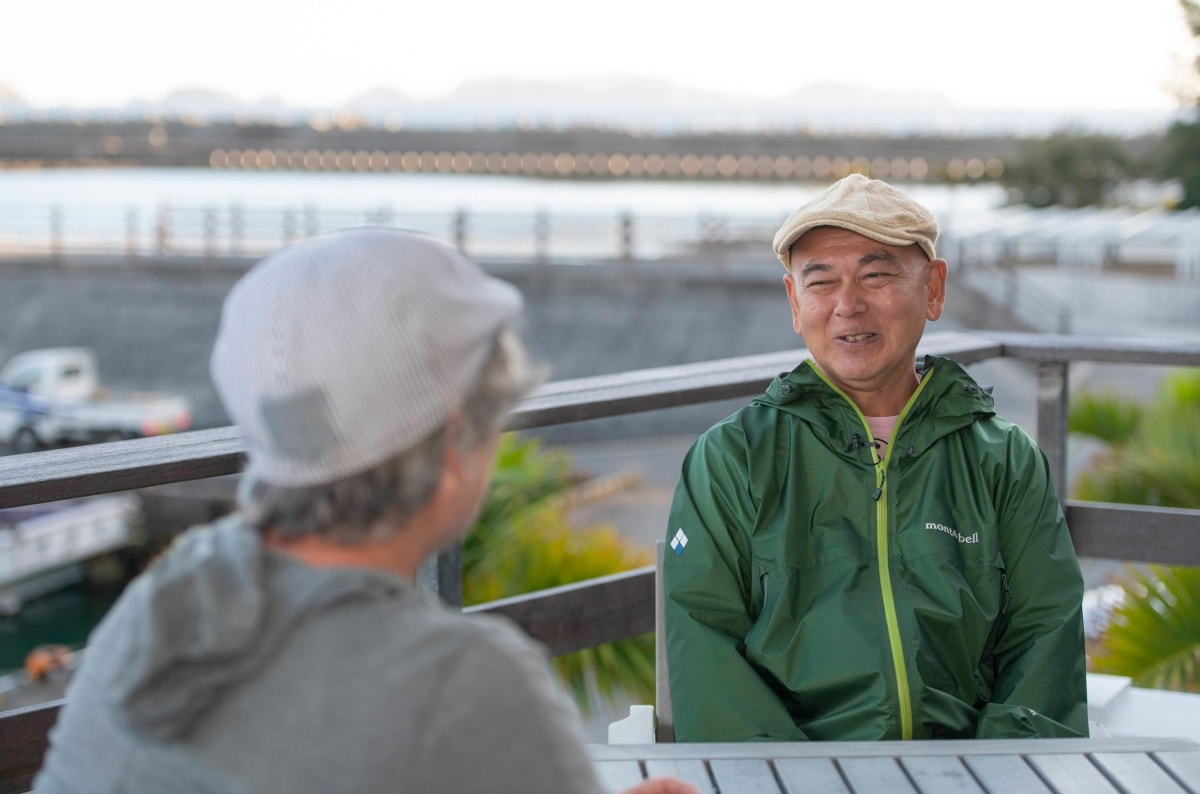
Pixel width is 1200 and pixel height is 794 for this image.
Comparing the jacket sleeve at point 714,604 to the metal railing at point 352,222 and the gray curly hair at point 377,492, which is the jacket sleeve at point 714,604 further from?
the metal railing at point 352,222

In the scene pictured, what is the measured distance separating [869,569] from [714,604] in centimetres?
23

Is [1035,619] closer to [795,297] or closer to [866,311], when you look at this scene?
[866,311]

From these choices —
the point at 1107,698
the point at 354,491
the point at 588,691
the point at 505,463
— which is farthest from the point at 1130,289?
the point at 354,491

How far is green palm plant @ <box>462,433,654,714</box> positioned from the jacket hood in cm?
372

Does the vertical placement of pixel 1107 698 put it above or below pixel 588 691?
above

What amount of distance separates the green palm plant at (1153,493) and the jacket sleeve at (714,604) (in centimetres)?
247

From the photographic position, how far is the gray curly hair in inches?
35.2

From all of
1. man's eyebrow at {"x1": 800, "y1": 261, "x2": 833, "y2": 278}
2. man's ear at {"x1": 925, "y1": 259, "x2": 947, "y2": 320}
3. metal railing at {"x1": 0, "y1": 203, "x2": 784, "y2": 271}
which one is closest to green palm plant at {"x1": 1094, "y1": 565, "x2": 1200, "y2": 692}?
man's ear at {"x1": 925, "y1": 259, "x2": 947, "y2": 320}

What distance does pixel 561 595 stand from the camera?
293 centimetres

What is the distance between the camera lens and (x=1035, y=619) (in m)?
1.89

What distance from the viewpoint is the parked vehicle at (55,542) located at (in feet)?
46.4

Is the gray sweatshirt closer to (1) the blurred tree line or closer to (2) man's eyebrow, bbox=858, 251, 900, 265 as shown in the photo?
(2) man's eyebrow, bbox=858, 251, 900, 265

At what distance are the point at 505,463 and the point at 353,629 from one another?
17.8 feet

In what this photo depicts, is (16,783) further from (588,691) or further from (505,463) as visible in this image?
(505,463)
